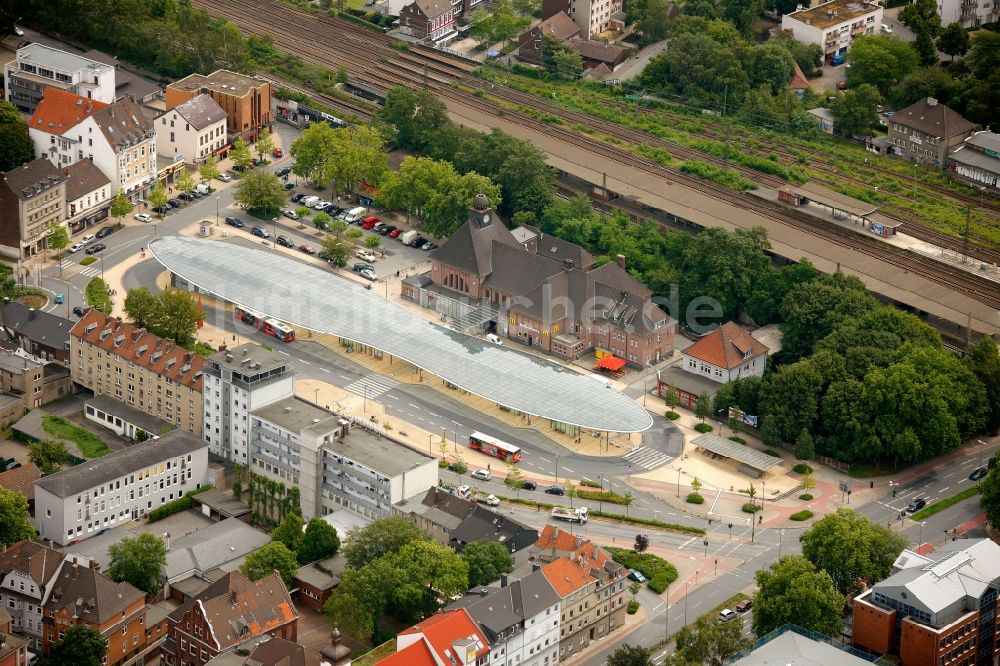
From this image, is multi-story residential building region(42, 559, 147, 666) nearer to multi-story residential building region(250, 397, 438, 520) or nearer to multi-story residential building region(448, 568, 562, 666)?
multi-story residential building region(250, 397, 438, 520)

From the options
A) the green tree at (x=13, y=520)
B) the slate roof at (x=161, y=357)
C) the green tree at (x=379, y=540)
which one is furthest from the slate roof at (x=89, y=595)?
the slate roof at (x=161, y=357)

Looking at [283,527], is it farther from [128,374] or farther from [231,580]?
[128,374]

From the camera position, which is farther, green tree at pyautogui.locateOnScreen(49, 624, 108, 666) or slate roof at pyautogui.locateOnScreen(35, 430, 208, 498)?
slate roof at pyautogui.locateOnScreen(35, 430, 208, 498)

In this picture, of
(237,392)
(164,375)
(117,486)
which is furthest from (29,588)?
(164,375)

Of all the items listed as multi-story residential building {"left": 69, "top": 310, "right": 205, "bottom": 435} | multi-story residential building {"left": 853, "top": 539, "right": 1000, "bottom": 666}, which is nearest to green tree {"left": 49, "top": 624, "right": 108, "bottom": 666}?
multi-story residential building {"left": 69, "top": 310, "right": 205, "bottom": 435}

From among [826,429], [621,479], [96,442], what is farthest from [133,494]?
[826,429]

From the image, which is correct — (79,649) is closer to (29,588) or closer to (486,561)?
(29,588)
